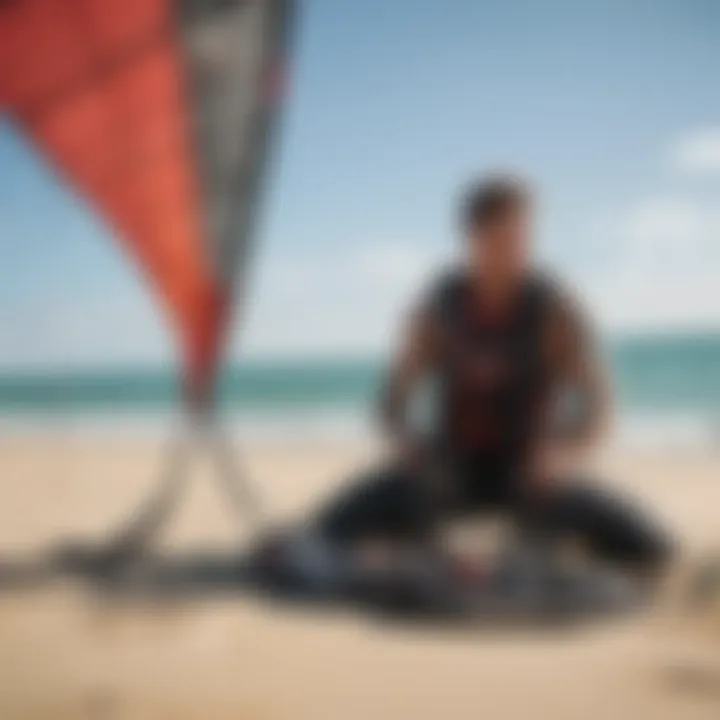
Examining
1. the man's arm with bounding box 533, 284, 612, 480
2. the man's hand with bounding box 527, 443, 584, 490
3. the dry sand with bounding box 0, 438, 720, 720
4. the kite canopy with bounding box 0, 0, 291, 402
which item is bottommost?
the dry sand with bounding box 0, 438, 720, 720

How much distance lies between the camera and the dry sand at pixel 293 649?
1.17 metres

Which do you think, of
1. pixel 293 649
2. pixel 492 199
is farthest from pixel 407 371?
pixel 293 649

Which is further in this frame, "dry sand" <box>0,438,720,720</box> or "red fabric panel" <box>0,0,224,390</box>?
"red fabric panel" <box>0,0,224,390</box>

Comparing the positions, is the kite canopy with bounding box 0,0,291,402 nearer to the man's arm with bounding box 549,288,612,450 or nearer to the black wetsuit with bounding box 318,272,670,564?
the black wetsuit with bounding box 318,272,670,564

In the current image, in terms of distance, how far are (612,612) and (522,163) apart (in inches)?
19.8

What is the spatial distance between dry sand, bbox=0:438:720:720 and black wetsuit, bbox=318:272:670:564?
0.04m

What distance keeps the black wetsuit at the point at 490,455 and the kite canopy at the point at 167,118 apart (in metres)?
0.25

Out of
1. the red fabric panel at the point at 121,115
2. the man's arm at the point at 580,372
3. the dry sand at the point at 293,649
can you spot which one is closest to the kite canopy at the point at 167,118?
the red fabric panel at the point at 121,115

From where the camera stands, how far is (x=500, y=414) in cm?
120

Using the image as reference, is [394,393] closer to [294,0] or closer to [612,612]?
[612,612]

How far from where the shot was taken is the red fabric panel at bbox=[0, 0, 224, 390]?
1.27 metres

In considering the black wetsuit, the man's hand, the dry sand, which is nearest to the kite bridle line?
the dry sand

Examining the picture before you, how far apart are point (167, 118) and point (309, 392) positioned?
387 millimetres

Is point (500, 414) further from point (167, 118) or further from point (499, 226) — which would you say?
point (167, 118)
